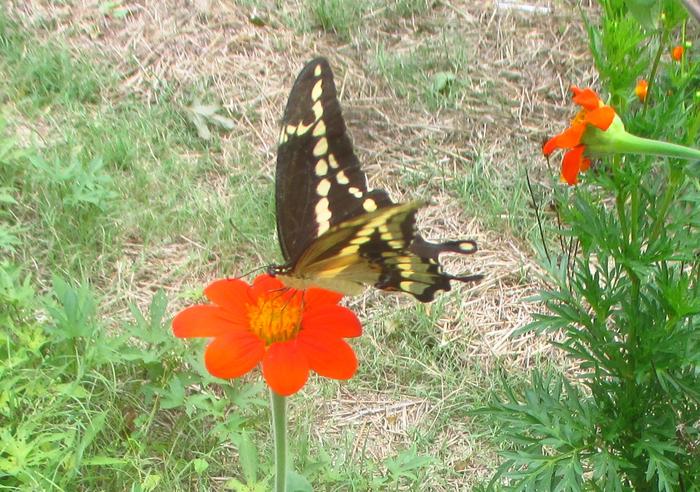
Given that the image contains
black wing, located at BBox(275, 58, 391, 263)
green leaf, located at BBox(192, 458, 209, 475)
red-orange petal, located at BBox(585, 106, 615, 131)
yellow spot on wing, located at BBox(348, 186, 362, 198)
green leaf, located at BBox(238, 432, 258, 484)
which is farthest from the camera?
green leaf, located at BBox(192, 458, 209, 475)

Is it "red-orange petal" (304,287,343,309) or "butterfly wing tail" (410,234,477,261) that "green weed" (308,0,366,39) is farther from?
"red-orange petal" (304,287,343,309)

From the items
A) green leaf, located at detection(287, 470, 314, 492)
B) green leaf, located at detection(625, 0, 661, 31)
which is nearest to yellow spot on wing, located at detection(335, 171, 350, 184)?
green leaf, located at detection(287, 470, 314, 492)

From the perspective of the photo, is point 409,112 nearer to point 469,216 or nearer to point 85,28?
point 469,216

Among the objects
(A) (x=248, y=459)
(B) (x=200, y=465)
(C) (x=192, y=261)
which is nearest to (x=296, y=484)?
(A) (x=248, y=459)

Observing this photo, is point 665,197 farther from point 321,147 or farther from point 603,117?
point 321,147

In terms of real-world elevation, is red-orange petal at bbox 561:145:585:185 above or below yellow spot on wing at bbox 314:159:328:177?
below
